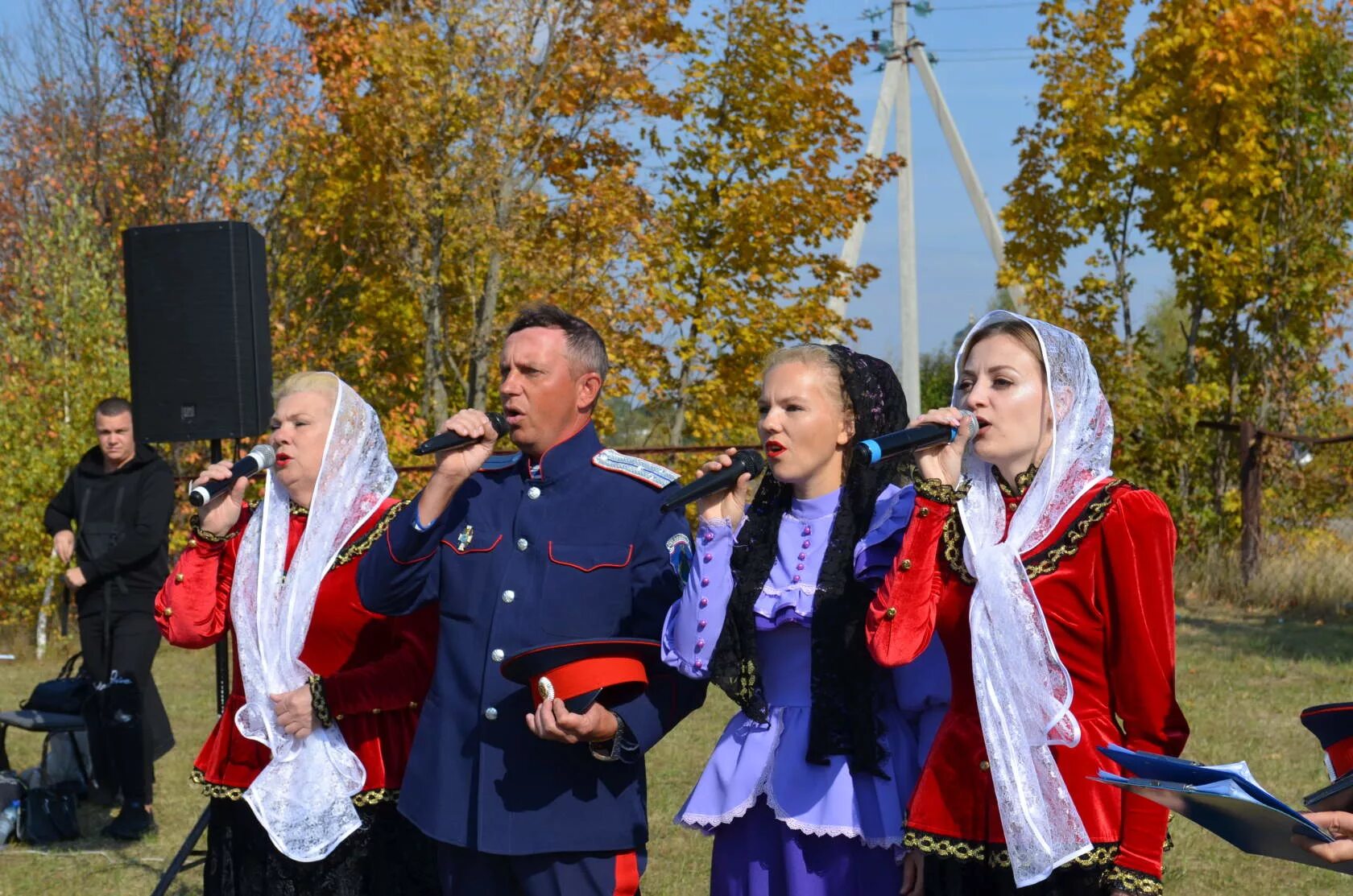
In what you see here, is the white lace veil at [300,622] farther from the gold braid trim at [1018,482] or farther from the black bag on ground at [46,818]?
the black bag on ground at [46,818]

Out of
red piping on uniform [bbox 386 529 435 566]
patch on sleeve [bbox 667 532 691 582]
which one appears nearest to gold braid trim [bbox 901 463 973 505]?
patch on sleeve [bbox 667 532 691 582]

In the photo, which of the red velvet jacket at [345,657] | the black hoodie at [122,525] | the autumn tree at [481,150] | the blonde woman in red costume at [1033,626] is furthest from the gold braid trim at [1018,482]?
the autumn tree at [481,150]

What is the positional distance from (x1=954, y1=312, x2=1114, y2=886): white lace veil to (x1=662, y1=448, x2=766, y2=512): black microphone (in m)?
0.45

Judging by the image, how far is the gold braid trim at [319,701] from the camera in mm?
3521

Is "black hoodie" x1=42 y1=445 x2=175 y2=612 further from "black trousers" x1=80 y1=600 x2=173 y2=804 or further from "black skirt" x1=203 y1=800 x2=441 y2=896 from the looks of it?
"black skirt" x1=203 y1=800 x2=441 y2=896

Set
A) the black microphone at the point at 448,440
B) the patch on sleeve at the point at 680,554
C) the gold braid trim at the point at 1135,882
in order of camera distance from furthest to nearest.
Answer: the patch on sleeve at the point at 680,554 → the black microphone at the point at 448,440 → the gold braid trim at the point at 1135,882

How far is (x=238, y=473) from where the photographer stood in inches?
140

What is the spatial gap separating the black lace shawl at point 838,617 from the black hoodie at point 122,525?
4563mm

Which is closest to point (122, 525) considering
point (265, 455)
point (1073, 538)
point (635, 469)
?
point (265, 455)

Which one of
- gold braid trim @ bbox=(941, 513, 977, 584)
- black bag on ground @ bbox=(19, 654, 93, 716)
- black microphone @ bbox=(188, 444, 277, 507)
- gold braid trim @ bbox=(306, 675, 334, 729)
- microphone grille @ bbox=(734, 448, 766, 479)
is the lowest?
black bag on ground @ bbox=(19, 654, 93, 716)

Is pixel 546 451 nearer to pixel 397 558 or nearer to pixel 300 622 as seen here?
pixel 397 558

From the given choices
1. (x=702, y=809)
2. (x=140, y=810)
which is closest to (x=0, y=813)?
(x=140, y=810)

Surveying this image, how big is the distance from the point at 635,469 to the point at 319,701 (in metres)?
1.00

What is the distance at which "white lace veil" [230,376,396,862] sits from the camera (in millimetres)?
3447
